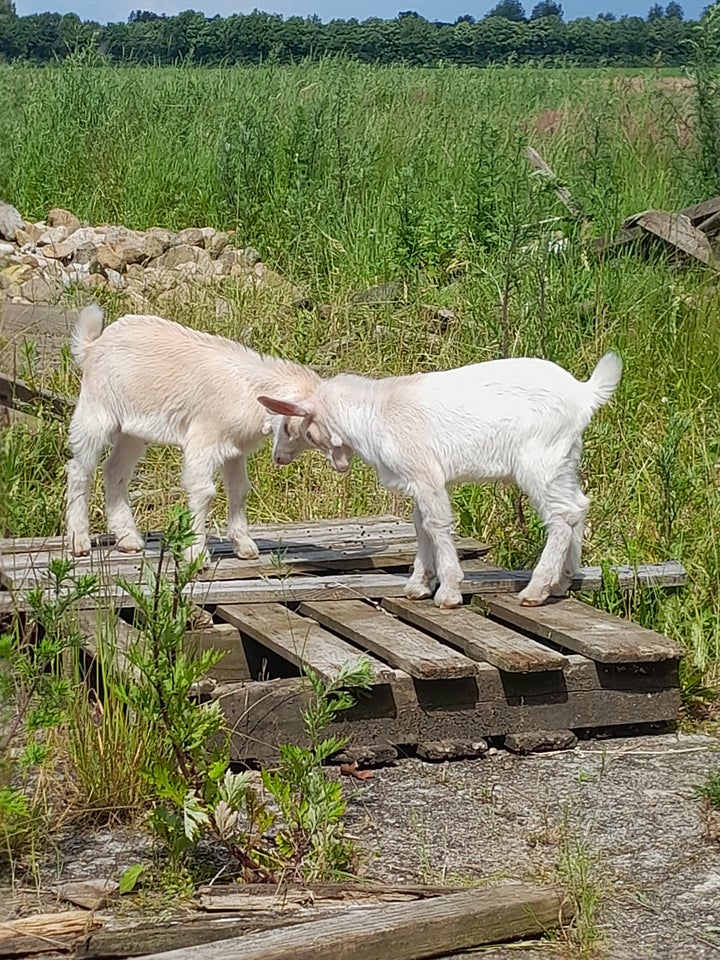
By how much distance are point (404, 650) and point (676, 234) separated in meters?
5.08

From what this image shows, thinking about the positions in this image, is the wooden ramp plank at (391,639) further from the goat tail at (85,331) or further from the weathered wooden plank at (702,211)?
the weathered wooden plank at (702,211)

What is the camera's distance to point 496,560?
20.3ft

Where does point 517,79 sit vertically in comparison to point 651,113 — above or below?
above

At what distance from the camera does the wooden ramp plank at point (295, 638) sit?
14.2 feet

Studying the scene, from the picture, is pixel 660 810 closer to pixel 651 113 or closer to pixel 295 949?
pixel 295 949

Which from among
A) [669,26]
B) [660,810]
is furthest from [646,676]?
[669,26]

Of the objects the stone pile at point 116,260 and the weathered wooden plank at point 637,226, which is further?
the stone pile at point 116,260

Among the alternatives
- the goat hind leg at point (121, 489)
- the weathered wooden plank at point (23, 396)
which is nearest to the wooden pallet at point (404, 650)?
the goat hind leg at point (121, 489)

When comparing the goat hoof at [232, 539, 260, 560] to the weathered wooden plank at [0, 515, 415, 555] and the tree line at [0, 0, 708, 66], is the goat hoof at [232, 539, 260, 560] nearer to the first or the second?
the weathered wooden plank at [0, 515, 415, 555]

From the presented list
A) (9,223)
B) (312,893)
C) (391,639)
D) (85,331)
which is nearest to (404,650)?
(391,639)

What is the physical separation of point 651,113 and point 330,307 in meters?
→ 5.42

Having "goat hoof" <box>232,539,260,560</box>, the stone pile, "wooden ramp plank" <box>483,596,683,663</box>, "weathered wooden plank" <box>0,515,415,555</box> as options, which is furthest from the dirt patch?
"wooden ramp plank" <box>483,596,683,663</box>

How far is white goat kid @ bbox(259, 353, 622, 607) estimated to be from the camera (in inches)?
189

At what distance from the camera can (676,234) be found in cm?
870
